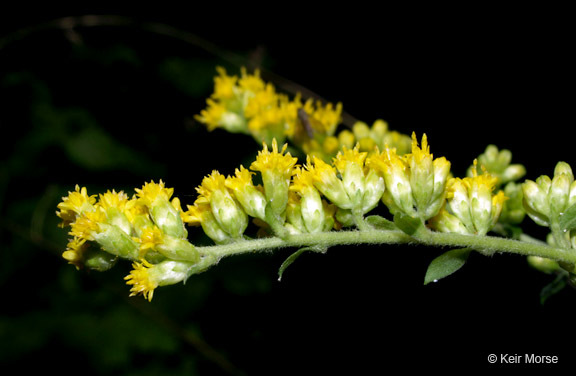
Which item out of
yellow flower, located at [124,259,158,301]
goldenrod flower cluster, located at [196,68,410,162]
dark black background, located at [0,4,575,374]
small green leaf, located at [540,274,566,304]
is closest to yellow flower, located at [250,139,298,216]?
yellow flower, located at [124,259,158,301]

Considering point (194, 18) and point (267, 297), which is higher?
point (194, 18)

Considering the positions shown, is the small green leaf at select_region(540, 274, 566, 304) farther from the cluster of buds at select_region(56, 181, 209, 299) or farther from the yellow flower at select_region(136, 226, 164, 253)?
the yellow flower at select_region(136, 226, 164, 253)

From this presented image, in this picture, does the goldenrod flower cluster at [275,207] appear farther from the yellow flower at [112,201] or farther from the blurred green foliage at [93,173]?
the blurred green foliage at [93,173]

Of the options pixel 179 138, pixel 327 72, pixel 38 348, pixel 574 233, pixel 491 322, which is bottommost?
pixel 38 348

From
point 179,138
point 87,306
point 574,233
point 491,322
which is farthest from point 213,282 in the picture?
point 574,233

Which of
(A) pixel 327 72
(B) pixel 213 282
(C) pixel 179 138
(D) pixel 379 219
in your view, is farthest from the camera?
(A) pixel 327 72

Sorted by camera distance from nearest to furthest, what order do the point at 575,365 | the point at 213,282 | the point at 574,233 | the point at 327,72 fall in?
the point at 574,233 < the point at 575,365 < the point at 213,282 < the point at 327,72

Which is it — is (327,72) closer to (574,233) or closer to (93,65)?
(93,65)
